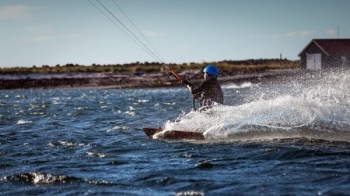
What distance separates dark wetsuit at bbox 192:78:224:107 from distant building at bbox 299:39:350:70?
6004cm

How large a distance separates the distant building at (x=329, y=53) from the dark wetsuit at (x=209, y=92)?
6004 cm

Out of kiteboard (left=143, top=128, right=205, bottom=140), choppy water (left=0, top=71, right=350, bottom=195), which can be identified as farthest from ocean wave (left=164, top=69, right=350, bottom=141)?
kiteboard (left=143, top=128, right=205, bottom=140)

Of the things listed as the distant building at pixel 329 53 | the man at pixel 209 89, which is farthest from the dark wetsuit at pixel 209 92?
the distant building at pixel 329 53

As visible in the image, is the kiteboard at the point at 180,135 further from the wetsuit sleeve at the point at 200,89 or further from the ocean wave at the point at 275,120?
the wetsuit sleeve at the point at 200,89

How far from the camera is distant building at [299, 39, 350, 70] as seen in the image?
2835 inches

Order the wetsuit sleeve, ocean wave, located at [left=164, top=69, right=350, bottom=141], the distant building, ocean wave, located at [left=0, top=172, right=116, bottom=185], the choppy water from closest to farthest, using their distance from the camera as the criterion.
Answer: the choppy water → ocean wave, located at [left=0, top=172, right=116, bottom=185] → ocean wave, located at [left=164, top=69, right=350, bottom=141] → the wetsuit sleeve → the distant building

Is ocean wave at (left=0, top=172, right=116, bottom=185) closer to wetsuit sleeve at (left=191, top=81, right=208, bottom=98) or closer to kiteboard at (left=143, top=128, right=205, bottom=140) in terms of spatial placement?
kiteboard at (left=143, top=128, right=205, bottom=140)

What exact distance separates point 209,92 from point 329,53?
60.5m

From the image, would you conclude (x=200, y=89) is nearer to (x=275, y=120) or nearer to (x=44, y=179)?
(x=275, y=120)

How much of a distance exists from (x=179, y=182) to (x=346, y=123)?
723 centimetres

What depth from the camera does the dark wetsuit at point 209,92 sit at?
1527 centimetres

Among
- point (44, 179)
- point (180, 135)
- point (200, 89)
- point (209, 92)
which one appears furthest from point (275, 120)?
point (44, 179)

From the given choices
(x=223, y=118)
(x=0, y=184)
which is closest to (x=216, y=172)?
(x=0, y=184)

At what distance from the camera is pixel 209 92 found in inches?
605
